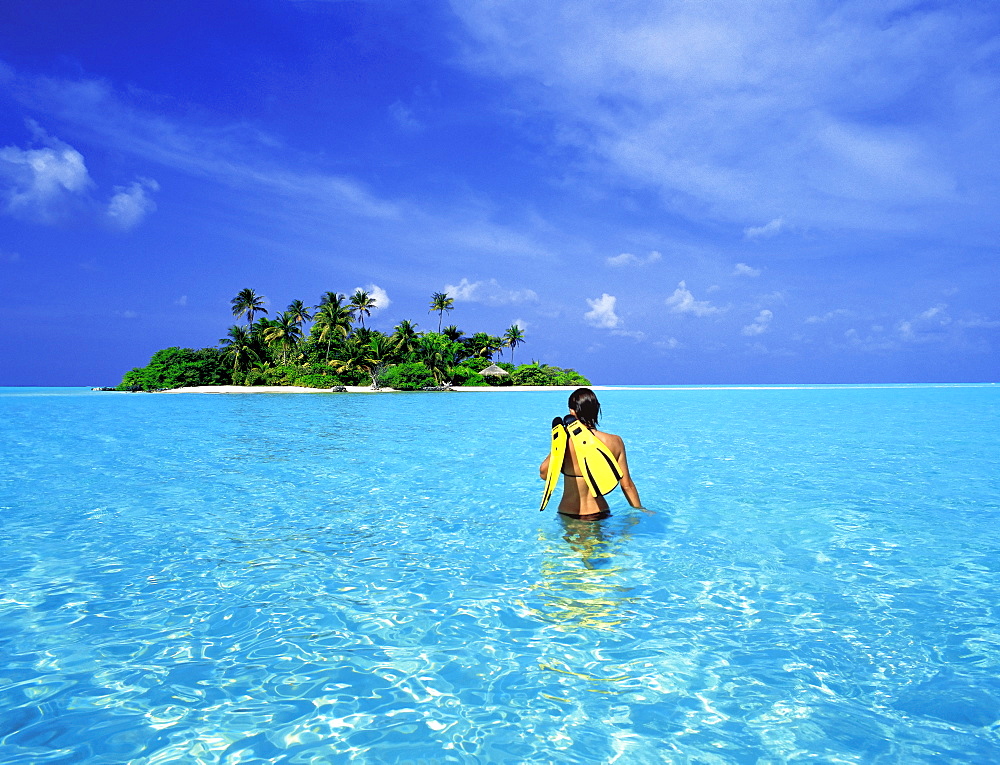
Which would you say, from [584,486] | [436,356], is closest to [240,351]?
[436,356]

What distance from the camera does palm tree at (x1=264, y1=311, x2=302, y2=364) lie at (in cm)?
7225

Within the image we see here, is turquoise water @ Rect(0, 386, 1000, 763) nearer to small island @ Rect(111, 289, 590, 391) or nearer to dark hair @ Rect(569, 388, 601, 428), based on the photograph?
dark hair @ Rect(569, 388, 601, 428)

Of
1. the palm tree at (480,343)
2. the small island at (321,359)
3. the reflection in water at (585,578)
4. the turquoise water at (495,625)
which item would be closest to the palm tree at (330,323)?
the small island at (321,359)

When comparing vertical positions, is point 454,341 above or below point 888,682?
above

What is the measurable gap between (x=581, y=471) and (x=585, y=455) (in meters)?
0.29

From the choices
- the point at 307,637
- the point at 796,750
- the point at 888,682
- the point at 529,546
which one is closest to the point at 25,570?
the point at 307,637

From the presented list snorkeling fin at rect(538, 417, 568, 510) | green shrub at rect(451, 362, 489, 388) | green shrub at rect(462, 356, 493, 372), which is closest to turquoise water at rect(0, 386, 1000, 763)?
snorkeling fin at rect(538, 417, 568, 510)

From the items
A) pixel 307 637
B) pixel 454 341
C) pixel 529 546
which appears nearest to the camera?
pixel 307 637

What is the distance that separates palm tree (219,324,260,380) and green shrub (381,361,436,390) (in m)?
17.6

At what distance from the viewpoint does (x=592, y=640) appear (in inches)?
183

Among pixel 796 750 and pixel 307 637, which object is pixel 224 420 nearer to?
pixel 307 637

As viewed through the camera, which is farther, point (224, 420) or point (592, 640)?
point (224, 420)

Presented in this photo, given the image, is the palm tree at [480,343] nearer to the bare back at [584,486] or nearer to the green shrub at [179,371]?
the green shrub at [179,371]

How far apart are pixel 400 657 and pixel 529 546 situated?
3.07m
